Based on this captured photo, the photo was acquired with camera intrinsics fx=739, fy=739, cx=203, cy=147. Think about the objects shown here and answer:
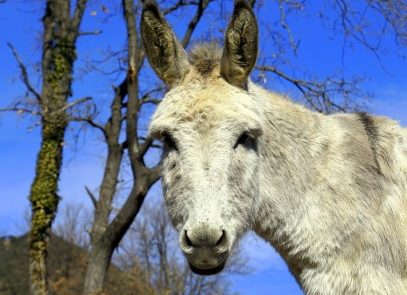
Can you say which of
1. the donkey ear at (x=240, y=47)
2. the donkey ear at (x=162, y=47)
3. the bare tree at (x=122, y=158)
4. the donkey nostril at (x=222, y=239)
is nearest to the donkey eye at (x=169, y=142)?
the donkey ear at (x=162, y=47)

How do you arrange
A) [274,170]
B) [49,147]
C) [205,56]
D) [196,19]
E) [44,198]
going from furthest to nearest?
[196,19] → [49,147] → [44,198] → [205,56] → [274,170]

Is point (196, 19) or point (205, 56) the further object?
point (196, 19)

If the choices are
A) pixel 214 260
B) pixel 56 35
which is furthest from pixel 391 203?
pixel 56 35

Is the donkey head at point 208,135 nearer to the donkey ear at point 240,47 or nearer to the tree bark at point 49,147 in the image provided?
the donkey ear at point 240,47

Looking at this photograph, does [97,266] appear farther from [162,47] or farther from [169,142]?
[169,142]

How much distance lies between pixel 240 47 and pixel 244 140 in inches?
27.1

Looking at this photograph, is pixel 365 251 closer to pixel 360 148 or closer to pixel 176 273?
pixel 360 148

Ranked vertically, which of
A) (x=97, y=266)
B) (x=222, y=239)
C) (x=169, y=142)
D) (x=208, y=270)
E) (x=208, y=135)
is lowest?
(x=97, y=266)

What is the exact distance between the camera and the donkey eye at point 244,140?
4.77 meters

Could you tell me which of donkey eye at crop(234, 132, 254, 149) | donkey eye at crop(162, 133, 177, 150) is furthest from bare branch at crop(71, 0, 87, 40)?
donkey eye at crop(234, 132, 254, 149)

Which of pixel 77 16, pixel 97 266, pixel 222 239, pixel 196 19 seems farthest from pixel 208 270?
pixel 77 16

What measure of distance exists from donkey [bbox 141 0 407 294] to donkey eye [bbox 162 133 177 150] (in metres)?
0.01

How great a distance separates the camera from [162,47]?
17.3 ft

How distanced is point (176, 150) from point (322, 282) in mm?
1376
